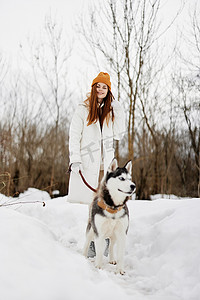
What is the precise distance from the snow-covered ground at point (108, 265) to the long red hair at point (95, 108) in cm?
128

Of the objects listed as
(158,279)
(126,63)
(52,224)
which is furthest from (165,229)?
(126,63)

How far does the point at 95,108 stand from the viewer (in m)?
2.62

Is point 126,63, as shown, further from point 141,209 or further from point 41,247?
point 41,247

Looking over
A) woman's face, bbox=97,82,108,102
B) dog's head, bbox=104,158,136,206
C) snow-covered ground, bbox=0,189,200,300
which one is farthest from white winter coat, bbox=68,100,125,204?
snow-covered ground, bbox=0,189,200,300

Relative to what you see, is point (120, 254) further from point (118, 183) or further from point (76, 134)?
point (76, 134)

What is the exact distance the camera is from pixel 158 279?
1.87m

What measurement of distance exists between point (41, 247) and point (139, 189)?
18.5ft

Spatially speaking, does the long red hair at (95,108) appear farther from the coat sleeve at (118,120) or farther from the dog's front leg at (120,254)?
the dog's front leg at (120,254)

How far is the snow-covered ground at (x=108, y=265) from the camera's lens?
117 cm

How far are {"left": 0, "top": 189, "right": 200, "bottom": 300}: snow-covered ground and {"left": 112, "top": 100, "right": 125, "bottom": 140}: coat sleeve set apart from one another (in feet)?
3.73

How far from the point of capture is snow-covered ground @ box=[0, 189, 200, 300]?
46.2 inches

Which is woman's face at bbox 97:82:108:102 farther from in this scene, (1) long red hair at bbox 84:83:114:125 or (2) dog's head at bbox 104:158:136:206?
(2) dog's head at bbox 104:158:136:206

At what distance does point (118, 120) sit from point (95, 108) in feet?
1.05

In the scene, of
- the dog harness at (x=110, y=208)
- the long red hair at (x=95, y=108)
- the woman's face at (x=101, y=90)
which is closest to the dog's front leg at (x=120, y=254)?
the dog harness at (x=110, y=208)
